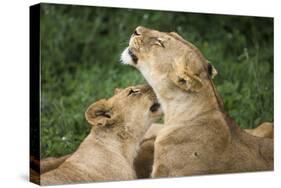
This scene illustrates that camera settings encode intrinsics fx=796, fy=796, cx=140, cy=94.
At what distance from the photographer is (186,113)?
7730 mm

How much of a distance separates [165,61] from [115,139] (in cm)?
89

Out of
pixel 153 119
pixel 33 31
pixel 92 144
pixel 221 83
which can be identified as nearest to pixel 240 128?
pixel 221 83

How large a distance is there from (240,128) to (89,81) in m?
1.72

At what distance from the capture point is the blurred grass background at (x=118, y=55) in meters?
8.16

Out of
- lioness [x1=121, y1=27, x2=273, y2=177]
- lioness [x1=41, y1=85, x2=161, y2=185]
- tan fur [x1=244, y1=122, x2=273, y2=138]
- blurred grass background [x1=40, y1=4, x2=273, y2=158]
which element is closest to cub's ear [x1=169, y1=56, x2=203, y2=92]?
lioness [x1=121, y1=27, x2=273, y2=177]

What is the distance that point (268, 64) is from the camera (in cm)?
866

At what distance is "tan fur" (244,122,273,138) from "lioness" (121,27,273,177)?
0.36 m

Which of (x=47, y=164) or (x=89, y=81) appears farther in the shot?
(x=89, y=81)

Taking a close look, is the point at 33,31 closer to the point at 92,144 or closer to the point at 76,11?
the point at 92,144

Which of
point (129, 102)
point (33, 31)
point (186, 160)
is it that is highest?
point (33, 31)

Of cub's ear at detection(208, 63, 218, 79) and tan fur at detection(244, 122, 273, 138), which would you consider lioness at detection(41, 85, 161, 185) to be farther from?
tan fur at detection(244, 122, 273, 138)

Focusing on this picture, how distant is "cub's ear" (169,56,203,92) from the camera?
302 inches

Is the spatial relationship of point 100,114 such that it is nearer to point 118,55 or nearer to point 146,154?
point 146,154

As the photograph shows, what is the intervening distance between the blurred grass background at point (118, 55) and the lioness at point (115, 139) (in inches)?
14.1
